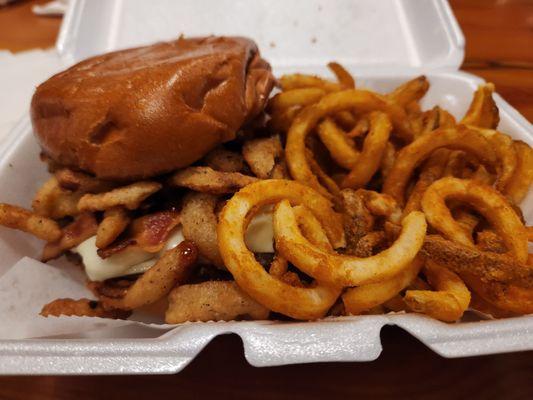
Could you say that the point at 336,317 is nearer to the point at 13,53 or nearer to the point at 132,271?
the point at 132,271

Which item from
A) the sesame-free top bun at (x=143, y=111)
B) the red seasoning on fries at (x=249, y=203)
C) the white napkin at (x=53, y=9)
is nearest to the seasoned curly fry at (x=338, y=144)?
the red seasoning on fries at (x=249, y=203)

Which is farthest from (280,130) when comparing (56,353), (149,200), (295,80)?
(56,353)

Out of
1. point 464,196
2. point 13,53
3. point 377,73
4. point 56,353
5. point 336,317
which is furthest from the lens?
point 13,53

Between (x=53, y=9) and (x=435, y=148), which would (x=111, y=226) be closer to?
(x=435, y=148)

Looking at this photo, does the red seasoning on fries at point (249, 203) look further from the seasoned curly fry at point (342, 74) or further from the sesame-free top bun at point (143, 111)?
the seasoned curly fry at point (342, 74)

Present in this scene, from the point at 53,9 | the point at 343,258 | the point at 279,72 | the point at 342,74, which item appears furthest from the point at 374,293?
the point at 53,9
